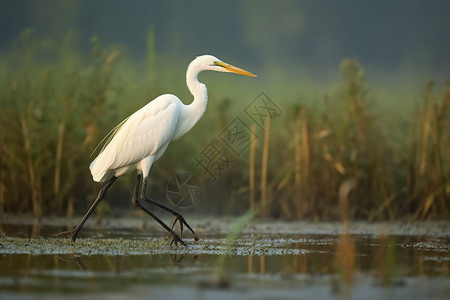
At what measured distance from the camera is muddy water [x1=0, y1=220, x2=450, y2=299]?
4.66 meters

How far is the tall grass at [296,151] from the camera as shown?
9820 millimetres

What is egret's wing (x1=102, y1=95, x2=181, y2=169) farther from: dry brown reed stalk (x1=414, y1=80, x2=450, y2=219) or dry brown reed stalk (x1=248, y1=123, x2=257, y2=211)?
dry brown reed stalk (x1=414, y1=80, x2=450, y2=219)

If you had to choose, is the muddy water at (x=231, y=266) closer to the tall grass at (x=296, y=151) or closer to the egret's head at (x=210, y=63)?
the tall grass at (x=296, y=151)

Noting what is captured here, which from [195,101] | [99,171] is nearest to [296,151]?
[195,101]

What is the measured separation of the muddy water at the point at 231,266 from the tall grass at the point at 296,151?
1.25m

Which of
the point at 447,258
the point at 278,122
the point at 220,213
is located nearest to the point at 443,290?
the point at 447,258

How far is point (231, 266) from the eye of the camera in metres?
5.84

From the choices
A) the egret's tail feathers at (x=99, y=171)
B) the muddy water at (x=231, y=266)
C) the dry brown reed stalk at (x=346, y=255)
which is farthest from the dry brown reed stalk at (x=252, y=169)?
the dry brown reed stalk at (x=346, y=255)

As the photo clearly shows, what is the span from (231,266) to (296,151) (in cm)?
452

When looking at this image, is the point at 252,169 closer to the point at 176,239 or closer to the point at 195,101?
the point at 195,101

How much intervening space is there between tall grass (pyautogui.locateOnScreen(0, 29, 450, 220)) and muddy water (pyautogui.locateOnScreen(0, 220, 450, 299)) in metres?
1.25

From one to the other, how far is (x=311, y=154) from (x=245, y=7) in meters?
22.5

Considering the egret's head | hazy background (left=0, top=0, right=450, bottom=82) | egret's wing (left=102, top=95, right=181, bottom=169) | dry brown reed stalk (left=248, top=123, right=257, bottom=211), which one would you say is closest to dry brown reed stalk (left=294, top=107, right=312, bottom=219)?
dry brown reed stalk (left=248, top=123, right=257, bottom=211)

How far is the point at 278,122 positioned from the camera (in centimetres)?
1243
